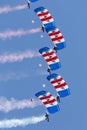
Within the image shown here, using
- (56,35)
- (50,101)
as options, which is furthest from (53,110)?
(56,35)

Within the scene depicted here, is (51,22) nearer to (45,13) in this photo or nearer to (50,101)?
(45,13)

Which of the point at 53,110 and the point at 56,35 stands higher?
the point at 56,35

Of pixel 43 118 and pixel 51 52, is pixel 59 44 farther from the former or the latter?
pixel 43 118

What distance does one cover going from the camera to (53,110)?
319 feet

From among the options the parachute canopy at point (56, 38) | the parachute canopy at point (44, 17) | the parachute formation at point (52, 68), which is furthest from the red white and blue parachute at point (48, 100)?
the parachute canopy at point (44, 17)

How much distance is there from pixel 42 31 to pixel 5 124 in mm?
9859

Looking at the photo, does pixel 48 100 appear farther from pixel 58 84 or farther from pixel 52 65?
pixel 52 65

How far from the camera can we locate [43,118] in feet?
327

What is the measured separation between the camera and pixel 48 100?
3866 inches

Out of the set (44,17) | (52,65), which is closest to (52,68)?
(52,65)

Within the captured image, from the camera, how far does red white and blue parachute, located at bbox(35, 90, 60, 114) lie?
320 ft

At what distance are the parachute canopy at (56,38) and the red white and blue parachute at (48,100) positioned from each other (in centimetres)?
483

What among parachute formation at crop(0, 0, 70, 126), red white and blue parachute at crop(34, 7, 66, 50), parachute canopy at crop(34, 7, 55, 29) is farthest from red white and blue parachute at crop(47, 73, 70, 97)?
parachute canopy at crop(34, 7, 55, 29)

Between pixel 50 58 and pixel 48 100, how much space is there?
4.14m
